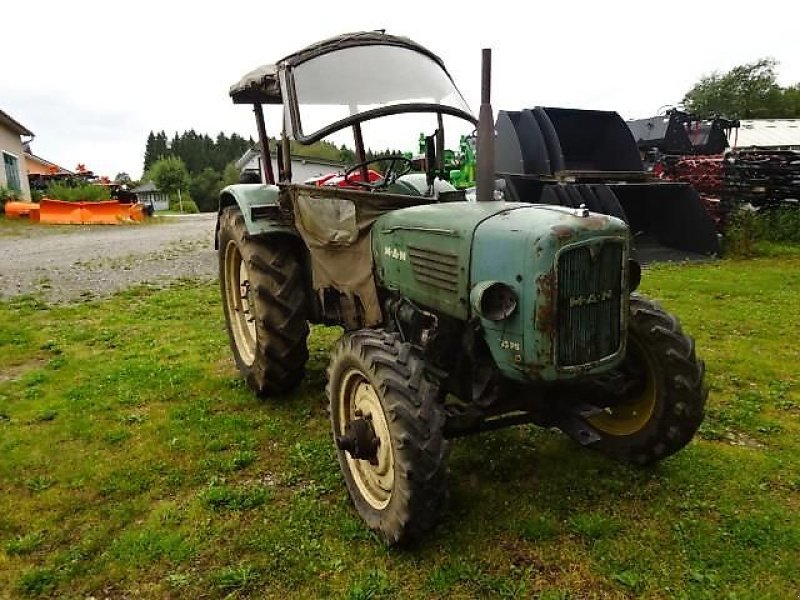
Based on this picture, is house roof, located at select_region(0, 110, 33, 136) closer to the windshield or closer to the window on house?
the window on house

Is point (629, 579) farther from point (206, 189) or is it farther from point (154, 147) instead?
point (154, 147)

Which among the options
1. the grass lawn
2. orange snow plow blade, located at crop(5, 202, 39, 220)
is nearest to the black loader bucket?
the grass lawn

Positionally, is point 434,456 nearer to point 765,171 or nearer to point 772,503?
point 772,503

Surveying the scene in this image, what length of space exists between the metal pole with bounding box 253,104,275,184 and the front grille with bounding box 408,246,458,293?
183cm

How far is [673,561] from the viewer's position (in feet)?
7.96

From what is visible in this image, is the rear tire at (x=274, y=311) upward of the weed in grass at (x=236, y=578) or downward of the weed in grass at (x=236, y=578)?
upward

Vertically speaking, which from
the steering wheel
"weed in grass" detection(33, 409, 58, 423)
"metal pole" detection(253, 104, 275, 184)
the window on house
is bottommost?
"weed in grass" detection(33, 409, 58, 423)

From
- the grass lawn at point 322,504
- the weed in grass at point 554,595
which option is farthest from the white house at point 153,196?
the weed in grass at point 554,595

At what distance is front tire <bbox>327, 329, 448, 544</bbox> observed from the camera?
2322 millimetres

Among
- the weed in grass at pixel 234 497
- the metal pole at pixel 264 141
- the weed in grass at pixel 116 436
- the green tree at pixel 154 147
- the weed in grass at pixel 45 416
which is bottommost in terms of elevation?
the weed in grass at pixel 234 497

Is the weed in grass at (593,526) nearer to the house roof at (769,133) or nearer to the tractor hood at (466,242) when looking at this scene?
the tractor hood at (466,242)

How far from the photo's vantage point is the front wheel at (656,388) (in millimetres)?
2809

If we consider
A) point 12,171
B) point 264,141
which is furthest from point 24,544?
point 12,171

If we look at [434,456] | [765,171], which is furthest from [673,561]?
[765,171]
